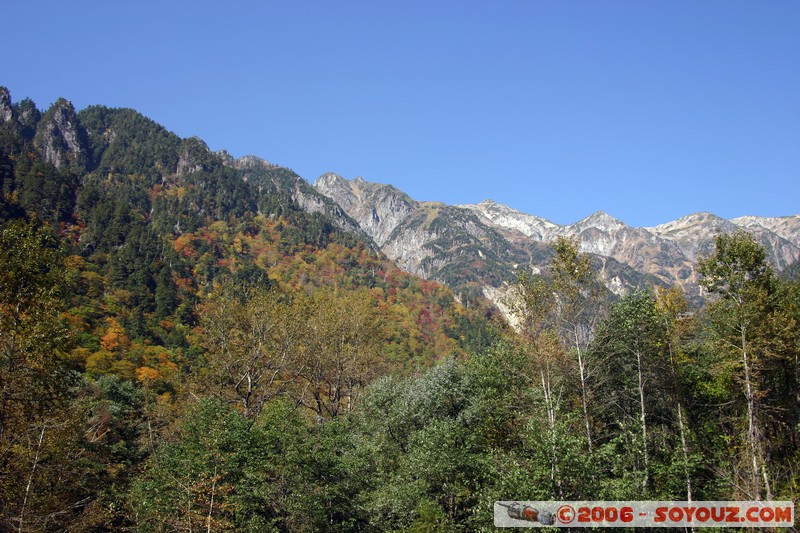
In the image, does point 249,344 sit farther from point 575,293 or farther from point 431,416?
point 575,293

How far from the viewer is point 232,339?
45438 millimetres

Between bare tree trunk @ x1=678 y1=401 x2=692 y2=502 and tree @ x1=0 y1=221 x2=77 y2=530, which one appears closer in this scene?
tree @ x1=0 y1=221 x2=77 y2=530

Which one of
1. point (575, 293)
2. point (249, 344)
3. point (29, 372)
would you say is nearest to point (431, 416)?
point (575, 293)

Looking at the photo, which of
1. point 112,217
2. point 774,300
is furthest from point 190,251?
point 774,300

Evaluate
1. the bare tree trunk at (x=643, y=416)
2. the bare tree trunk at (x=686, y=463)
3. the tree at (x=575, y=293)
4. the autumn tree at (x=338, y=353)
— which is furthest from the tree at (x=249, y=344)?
the bare tree trunk at (x=686, y=463)

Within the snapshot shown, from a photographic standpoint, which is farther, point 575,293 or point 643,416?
point 575,293

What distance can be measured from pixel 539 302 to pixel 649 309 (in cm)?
854

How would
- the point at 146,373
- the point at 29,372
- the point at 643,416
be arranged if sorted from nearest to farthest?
the point at 29,372 → the point at 643,416 → the point at 146,373

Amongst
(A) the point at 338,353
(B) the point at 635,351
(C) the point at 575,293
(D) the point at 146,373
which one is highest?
(C) the point at 575,293

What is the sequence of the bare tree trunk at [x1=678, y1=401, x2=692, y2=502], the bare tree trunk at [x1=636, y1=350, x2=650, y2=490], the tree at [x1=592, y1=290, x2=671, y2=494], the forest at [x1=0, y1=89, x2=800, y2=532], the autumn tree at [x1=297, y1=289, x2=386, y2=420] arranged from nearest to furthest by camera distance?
1. the forest at [x1=0, y1=89, x2=800, y2=532]
2. the bare tree trunk at [x1=678, y1=401, x2=692, y2=502]
3. the bare tree trunk at [x1=636, y1=350, x2=650, y2=490]
4. the tree at [x1=592, y1=290, x2=671, y2=494]
5. the autumn tree at [x1=297, y1=289, x2=386, y2=420]

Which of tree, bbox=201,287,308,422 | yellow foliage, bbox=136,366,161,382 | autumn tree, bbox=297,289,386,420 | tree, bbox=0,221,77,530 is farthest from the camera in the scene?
yellow foliage, bbox=136,366,161,382

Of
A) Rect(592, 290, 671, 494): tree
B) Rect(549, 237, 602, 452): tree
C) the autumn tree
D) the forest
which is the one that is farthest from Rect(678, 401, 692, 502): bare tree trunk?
the autumn tree

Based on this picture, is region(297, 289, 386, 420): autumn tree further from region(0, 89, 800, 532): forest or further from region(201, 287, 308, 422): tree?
region(201, 287, 308, 422): tree

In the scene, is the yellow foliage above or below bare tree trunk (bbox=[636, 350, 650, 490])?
above
